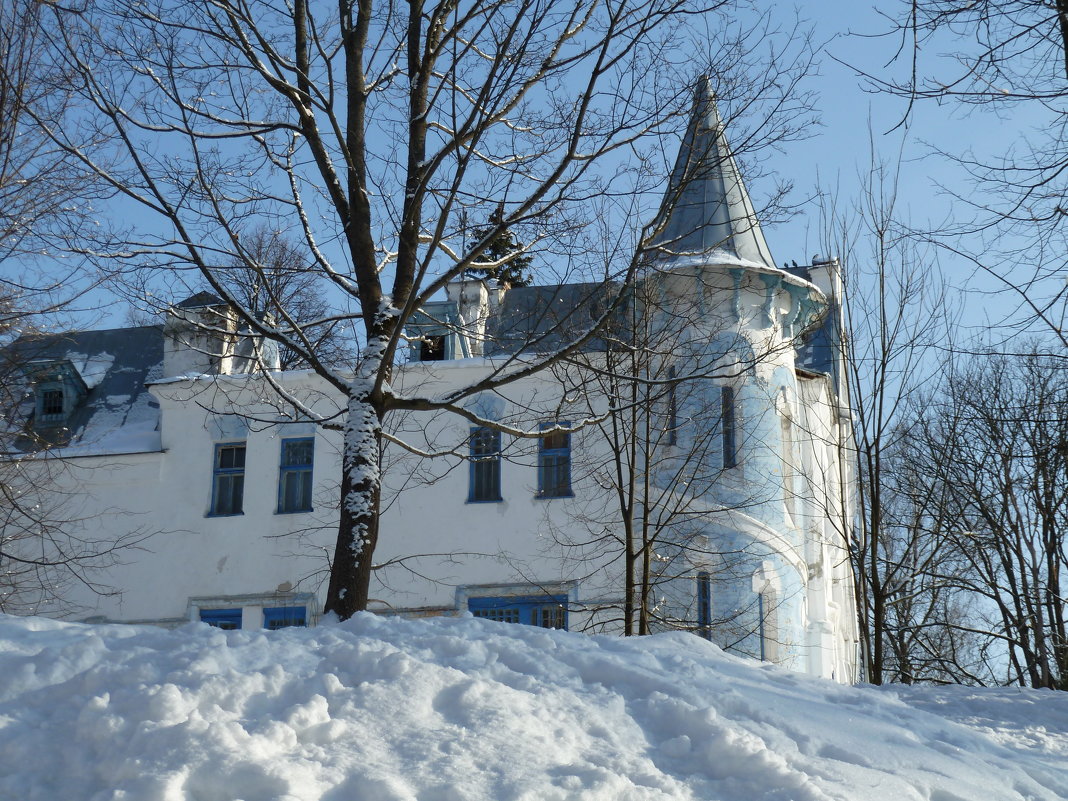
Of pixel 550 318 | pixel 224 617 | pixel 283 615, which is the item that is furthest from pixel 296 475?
pixel 550 318

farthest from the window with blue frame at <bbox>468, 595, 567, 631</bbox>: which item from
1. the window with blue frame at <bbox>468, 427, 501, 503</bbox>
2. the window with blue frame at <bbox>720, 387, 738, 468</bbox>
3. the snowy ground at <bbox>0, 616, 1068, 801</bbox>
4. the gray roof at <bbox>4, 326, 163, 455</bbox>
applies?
the snowy ground at <bbox>0, 616, 1068, 801</bbox>

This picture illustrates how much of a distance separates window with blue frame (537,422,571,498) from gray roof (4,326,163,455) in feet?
26.0

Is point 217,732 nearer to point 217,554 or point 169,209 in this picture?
point 169,209

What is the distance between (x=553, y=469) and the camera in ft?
71.7

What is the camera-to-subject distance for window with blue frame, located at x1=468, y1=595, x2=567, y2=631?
2117 centimetres

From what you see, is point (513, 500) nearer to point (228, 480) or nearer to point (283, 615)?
point (283, 615)

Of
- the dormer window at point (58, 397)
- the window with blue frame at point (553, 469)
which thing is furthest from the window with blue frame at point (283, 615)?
the dormer window at point (58, 397)

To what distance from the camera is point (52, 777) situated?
5156 mm

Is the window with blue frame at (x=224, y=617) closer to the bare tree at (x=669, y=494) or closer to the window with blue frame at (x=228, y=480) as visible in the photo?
the window with blue frame at (x=228, y=480)

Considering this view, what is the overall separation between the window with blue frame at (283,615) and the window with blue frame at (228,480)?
2.10 metres

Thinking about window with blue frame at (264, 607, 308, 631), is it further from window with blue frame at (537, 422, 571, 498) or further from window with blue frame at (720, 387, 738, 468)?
window with blue frame at (720, 387, 738, 468)

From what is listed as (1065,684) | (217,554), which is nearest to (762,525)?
(1065,684)

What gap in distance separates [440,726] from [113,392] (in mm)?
22936

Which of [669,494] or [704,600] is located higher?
[669,494]
